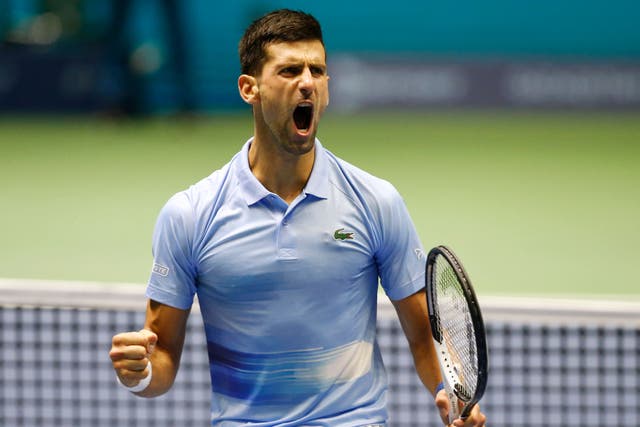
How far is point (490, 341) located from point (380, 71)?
9.63 metres

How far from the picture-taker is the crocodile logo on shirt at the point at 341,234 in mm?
2852

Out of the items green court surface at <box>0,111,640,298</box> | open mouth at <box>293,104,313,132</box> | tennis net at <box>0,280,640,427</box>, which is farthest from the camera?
green court surface at <box>0,111,640,298</box>

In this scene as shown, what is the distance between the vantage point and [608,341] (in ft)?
18.7

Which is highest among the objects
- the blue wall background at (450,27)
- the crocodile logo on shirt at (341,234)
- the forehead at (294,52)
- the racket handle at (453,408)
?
the blue wall background at (450,27)

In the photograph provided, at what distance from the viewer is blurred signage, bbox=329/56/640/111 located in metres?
14.6

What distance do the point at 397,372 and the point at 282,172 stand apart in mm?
2430

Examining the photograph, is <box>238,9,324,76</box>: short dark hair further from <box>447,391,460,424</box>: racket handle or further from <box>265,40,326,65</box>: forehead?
<box>447,391,460,424</box>: racket handle

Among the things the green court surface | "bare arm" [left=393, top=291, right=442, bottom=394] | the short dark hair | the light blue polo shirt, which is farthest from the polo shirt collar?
the green court surface

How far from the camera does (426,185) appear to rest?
10398 mm

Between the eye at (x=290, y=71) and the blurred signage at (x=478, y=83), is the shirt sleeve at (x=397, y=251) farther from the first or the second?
the blurred signage at (x=478, y=83)

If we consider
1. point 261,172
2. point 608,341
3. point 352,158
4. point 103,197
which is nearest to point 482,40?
point 352,158

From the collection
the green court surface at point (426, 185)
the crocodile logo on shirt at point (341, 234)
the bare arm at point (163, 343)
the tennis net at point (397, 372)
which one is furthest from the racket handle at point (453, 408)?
the green court surface at point (426, 185)

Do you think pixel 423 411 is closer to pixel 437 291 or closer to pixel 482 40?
pixel 437 291

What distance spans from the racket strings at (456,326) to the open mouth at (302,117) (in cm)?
43
